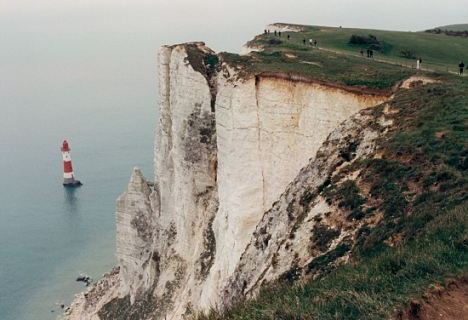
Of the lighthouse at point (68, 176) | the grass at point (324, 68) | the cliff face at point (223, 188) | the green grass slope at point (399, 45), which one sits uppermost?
the green grass slope at point (399, 45)

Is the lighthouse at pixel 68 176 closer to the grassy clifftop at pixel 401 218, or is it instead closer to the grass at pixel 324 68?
the grass at pixel 324 68

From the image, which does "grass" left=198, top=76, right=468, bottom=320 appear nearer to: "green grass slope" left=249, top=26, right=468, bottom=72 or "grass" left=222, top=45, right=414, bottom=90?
"grass" left=222, top=45, right=414, bottom=90

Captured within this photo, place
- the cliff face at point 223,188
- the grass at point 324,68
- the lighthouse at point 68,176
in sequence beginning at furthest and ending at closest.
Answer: the lighthouse at point 68,176
the grass at point 324,68
the cliff face at point 223,188

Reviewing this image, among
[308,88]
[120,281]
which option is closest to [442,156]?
[308,88]

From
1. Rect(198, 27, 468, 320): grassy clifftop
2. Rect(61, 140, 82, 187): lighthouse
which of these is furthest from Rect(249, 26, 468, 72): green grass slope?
Rect(61, 140, 82, 187): lighthouse

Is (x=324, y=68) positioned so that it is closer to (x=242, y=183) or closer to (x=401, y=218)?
(x=242, y=183)

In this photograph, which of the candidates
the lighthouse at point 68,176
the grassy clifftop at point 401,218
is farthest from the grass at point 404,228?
the lighthouse at point 68,176
